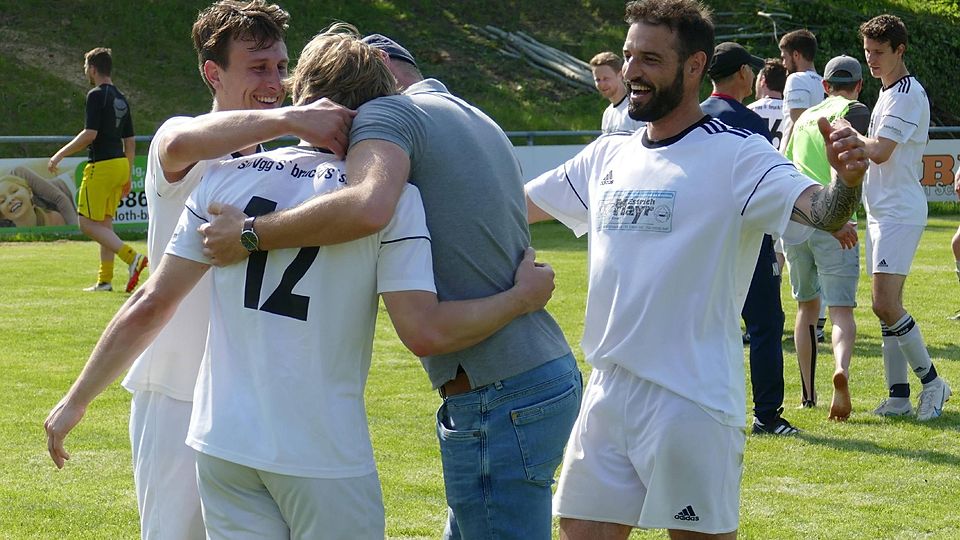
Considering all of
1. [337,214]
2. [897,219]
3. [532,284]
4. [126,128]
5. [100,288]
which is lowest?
[100,288]

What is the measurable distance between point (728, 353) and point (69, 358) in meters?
7.43

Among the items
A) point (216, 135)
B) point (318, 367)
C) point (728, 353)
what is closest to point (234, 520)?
point (318, 367)

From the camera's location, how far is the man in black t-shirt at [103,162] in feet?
46.5

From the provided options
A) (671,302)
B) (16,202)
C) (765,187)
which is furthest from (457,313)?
(16,202)

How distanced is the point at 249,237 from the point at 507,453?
3.13 feet

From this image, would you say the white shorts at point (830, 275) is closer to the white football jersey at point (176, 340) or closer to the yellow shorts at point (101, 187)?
the white football jersey at point (176, 340)

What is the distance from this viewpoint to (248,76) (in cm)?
402

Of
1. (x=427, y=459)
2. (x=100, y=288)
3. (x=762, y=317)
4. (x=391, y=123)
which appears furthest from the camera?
(x=100, y=288)

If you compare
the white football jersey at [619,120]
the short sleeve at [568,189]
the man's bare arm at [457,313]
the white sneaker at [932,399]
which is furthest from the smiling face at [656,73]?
the white football jersey at [619,120]

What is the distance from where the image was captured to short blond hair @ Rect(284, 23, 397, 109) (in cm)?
342

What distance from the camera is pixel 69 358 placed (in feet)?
33.7

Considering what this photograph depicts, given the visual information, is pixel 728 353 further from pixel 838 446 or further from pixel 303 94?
pixel 838 446

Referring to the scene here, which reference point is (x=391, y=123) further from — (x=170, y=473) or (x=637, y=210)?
(x=170, y=473)

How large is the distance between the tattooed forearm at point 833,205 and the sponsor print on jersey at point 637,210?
1.47ft
